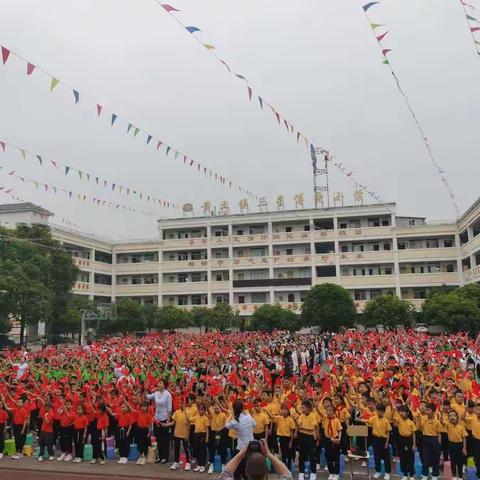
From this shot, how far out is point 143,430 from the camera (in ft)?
31.2

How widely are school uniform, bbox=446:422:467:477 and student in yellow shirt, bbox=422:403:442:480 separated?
6.4 inches

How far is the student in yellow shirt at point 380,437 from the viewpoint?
27.2 feet

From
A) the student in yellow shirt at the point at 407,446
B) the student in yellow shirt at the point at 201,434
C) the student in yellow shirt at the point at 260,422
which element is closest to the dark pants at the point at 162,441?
the student in yellow shirt at the point at 201,434

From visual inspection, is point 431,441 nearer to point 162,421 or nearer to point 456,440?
point 456,440

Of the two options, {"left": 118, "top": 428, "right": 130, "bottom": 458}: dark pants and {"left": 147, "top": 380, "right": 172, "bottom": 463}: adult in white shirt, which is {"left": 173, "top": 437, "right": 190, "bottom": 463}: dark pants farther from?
{"left": 118, "top": 428, "right": 130, "bottom": 458}: dark pants

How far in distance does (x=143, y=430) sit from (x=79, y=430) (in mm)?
1278

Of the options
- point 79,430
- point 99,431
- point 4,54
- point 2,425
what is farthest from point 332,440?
point 4,54

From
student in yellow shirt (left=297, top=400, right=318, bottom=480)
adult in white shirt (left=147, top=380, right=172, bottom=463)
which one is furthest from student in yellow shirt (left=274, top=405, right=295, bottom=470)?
adult in white shirt (left=147, top=380, right=172, bottom=463)

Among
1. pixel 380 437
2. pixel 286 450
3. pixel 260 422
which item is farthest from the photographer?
pixel 286 450

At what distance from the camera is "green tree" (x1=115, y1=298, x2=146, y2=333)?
38.5 meters

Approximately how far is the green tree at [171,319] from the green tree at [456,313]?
1946cm

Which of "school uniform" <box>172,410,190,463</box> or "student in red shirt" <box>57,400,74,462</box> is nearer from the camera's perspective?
"school uniform" <box>172,410,190,463</box>

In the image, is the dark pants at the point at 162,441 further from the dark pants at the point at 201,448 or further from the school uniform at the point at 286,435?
the school uniform at the point at 286,435

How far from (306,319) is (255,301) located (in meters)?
11.3
